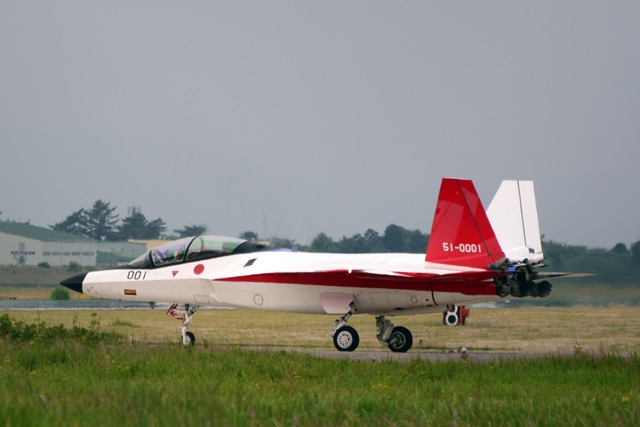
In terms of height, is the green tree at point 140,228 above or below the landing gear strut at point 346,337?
above

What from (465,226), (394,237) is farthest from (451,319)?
(394,237)

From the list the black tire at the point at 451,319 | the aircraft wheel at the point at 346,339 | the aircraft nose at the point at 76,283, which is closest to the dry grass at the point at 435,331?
the black tire at the point at 451,319

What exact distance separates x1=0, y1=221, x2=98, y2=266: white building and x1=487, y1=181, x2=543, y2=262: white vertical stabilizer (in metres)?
79.6

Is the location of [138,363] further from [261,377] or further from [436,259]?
[436,259]

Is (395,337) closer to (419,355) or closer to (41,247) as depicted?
(419,355)

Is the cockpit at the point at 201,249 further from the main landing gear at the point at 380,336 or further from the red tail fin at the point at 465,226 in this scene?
the red tail fin at the point at 465,226

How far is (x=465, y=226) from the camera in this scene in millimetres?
15797

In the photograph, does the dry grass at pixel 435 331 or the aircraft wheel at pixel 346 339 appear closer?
the aircraft wheel at pixel 346 339

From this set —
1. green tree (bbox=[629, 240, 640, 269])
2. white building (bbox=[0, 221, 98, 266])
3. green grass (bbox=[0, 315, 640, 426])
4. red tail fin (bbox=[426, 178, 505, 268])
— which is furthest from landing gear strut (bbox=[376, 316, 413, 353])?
white building (bbox=[0, 221, 98, 266])

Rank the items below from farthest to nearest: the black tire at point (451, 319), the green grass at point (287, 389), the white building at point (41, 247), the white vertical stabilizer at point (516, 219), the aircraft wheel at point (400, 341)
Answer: the white building at point (41, 247)
the black tire at point (451, 319)
the white vertical stabilizer at point (516, 219)
the aircraft wheel at point (400, 341)
the green grass at point (287, 389)

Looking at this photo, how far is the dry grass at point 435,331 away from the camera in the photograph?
2050 cm

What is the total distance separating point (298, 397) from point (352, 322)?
20.5m

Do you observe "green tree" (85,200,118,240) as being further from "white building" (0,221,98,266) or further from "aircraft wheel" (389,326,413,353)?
"aircraft wheel" (389,326,413,353)

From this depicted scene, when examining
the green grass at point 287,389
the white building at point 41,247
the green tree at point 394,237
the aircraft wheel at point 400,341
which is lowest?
the green grass at point 287,389
